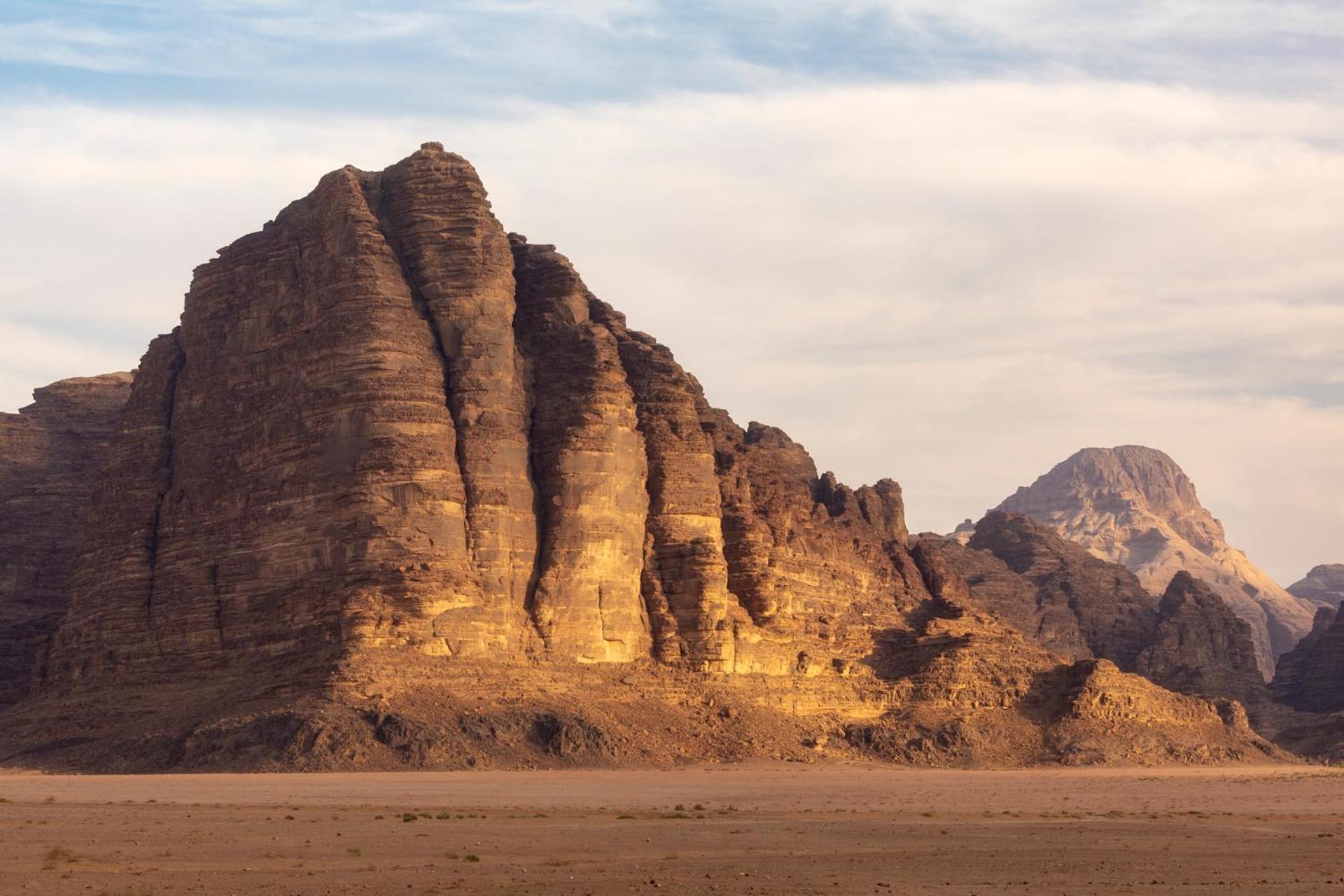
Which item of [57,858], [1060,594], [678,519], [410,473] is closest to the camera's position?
[57,858]

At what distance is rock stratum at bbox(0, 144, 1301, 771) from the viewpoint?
3036 inches

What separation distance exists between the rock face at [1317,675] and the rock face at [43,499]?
83.1 meters

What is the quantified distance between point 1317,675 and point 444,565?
87129 mm

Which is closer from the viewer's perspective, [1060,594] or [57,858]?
[57,858]

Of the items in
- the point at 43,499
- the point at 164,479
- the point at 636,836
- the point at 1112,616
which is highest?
the point at 43,499

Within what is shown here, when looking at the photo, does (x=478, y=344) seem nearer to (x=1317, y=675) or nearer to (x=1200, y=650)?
(x=1200, y=650)

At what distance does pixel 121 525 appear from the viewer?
89.5 metres

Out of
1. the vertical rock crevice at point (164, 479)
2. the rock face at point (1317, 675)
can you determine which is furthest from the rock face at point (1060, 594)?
the vertical rock crevice at point (164, 479)

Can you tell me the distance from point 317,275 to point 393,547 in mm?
13165

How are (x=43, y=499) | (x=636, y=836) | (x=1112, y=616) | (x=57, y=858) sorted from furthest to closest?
(x=1112, y=616)
(x=43, y=499)
(x=636, y=836)
(x=57, y=858)

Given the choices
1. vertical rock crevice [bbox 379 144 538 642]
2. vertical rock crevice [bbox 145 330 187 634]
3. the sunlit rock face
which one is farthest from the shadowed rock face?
vertical rock crevice [bbox 145 330 187 634]

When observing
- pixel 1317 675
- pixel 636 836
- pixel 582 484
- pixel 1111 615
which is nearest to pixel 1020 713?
pixel 582 484

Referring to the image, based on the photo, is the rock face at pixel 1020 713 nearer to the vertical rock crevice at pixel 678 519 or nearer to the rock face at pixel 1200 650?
the vertical rock crevice at pixel 678 519

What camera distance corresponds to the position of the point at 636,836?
47.7 metres
